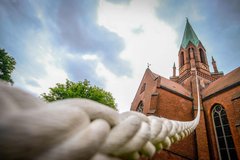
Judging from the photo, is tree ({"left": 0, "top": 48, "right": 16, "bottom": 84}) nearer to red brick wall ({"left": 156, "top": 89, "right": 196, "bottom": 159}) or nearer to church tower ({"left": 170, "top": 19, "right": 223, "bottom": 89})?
red brick wall ({"left": 156, "top": 89, "right": 196, "bottom": 159})

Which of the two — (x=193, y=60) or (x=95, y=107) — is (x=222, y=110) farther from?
(x=95, y=107)

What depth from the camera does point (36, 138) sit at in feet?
1.19

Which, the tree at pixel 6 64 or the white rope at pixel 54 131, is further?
the tree at pixel 6 64

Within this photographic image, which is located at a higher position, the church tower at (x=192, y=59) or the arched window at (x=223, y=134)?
the church tower at (x=192, y=59)

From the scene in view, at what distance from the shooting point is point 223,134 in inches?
476

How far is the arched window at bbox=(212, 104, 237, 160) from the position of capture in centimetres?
1131

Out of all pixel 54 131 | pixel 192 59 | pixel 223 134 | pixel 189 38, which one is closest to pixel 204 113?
pixel 223 134

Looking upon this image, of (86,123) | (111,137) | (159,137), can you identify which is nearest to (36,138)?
(86,123)

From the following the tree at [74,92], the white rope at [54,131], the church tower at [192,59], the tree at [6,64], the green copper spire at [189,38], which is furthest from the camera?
the green copper spire at [189,38]

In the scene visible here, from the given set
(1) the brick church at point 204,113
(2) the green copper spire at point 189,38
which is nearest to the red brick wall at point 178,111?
(1) the brick church at point 204,113

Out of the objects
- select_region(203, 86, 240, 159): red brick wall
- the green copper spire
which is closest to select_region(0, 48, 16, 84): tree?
select_region(203, 86, 240, 159): red brick wall

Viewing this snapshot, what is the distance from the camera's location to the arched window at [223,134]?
11313 mm

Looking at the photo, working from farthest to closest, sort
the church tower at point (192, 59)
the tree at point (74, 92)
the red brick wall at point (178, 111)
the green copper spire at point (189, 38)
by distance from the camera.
Answer: the green copper spire at point (189, 38), the church tower at point (192, 59), the tree at point (74, 92), the red brick wall at point (178, 111)

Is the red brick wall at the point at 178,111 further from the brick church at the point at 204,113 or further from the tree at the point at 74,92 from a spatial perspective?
the tree at the point at 74,92
